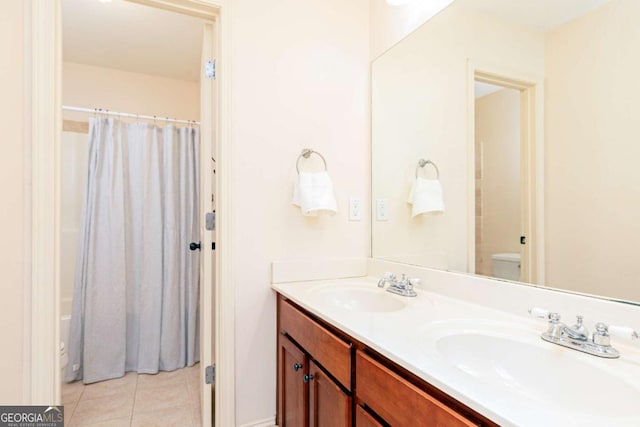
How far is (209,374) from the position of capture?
155 cm

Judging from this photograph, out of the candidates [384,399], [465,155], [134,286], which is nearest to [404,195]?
[465,155]

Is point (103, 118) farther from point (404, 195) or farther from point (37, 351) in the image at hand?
point (404, 195)

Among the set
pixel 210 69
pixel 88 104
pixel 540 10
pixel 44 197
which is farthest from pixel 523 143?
pixel 88 104

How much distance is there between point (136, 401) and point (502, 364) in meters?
2.04

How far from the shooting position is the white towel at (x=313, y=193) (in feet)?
5.13

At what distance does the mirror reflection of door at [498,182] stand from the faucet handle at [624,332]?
1.06 feet

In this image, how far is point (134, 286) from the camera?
235cm

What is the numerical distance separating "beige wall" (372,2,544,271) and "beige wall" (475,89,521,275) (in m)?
0.08

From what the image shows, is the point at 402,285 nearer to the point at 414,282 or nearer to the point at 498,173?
the point at 414,282

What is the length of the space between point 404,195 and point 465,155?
1.32 ft

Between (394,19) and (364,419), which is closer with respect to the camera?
(364,419)

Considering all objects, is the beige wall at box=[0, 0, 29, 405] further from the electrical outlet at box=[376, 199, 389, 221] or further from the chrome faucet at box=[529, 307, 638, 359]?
the chrome faucet at box=[529, 307, 638, 359]

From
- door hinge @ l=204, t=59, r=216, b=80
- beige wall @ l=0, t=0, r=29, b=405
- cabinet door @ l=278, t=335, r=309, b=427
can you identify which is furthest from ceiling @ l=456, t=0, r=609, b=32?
beige wall @ l=0, t=0, r=29, b=405

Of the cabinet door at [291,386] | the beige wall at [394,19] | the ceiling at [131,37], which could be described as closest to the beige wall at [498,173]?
the beige wall at [394,19]
